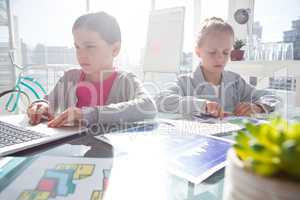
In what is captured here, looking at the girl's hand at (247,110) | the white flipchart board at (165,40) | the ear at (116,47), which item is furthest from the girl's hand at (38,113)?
the white flipchart board at (165,40)

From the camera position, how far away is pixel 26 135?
569 millimetres

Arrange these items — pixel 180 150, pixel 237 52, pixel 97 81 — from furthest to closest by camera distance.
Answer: pixel 237 52 → pixel 97 81 → pixel 180 150

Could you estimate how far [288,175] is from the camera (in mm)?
156

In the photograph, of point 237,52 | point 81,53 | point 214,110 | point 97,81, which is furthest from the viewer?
point 237,52

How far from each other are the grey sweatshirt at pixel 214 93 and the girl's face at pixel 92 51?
0.26 m

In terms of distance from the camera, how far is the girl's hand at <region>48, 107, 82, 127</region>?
0.66 metres

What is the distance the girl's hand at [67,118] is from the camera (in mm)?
657

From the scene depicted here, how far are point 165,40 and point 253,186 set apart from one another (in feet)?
6.41

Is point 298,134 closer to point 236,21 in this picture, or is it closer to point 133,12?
point 236,21

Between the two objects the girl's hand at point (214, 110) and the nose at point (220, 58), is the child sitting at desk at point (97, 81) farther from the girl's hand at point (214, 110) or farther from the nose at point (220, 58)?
the nose at point (220, 58)

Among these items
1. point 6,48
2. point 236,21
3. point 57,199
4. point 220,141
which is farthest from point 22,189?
point 6,48

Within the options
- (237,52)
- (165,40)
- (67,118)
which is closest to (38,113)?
(67,118)

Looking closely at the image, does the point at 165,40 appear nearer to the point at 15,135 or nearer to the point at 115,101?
the point at 115,101

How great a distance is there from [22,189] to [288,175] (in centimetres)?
33
